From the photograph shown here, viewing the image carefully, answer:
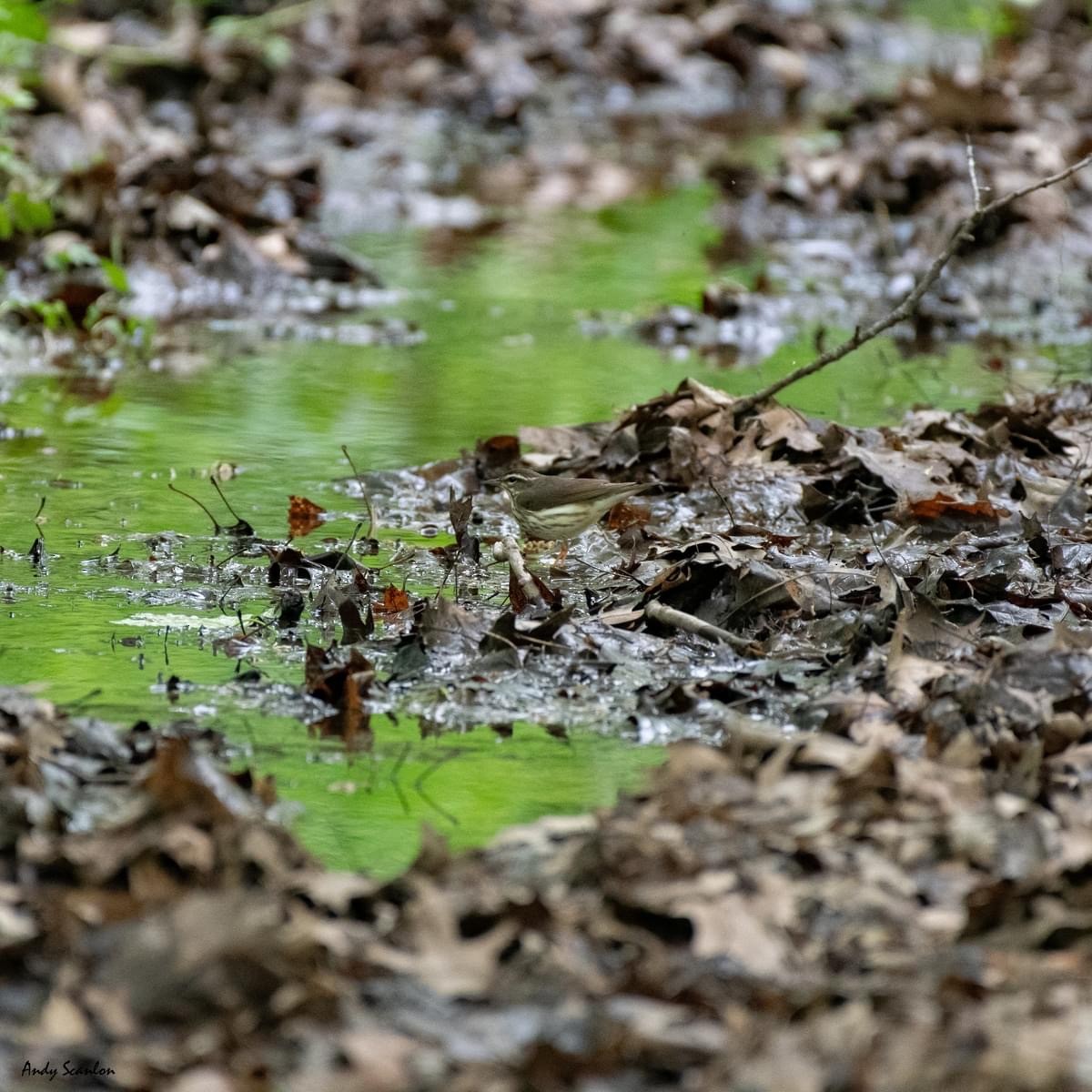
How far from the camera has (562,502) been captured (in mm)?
5199

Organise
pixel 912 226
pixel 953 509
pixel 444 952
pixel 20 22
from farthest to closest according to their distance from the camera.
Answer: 1. pixel 912 226
2. pixel 20 22
3. pixel 953 509
4. pixel 444 952

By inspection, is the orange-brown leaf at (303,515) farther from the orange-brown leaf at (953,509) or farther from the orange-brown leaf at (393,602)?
the orange-brown leaf at (953,509)

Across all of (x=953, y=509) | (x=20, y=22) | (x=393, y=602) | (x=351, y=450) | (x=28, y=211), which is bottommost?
(x=351, y=450)

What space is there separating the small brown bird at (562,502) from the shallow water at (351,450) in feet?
1.80

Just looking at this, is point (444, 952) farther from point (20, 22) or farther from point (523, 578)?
point (20, 22)

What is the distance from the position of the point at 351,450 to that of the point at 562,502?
1754mm

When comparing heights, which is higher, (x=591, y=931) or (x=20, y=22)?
(x=20, y=22)

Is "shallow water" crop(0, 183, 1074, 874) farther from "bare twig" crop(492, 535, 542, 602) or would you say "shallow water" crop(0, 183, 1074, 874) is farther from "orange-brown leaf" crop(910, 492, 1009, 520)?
"orange-brown leaf" crop(910, 492, 1009, 520)

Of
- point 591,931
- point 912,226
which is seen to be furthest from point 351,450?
point 912,226

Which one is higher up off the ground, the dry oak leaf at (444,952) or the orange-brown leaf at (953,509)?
the dry oak leaf at (444,952)

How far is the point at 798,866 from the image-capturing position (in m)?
3.18

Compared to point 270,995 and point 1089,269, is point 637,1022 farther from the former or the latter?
point 1089,269

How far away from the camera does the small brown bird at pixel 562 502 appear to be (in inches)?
205

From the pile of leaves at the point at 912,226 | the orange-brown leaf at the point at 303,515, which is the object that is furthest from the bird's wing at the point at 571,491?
the pile of leaves at the point at 912,226
